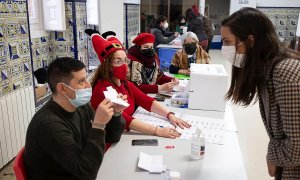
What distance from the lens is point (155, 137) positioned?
183 cm

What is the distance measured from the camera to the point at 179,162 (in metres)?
1.52

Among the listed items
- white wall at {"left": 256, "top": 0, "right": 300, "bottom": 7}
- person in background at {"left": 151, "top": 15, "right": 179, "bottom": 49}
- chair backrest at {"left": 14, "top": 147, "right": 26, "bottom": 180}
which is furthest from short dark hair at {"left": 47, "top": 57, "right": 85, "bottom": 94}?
white wall at {"left": 256, "top": 0, "right": 300, "bottom": 7}

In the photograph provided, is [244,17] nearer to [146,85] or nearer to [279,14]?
[146,85]

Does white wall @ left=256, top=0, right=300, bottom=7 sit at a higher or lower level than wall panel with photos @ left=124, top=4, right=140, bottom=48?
higher

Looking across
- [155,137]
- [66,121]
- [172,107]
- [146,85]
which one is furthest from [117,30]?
[66,121]

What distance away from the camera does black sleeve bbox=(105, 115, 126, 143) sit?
5.58 feet

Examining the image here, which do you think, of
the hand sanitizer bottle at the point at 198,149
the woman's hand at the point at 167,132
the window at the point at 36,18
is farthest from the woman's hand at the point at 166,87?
the window at the point at 36,18

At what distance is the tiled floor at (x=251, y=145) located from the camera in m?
2.71

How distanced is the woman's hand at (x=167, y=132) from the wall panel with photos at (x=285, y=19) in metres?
9.04

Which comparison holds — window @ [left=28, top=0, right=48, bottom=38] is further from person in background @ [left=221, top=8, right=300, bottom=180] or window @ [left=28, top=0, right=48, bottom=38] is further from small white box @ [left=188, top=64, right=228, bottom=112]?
person in background @ [left=221, top=8, right=300, bottom=180]

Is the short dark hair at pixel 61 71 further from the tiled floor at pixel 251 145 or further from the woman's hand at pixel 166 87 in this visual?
the tiled floor at pixel 251 145

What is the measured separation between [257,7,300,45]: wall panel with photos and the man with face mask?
31.3 ft

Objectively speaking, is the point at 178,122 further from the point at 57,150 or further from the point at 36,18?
the point at 36,18

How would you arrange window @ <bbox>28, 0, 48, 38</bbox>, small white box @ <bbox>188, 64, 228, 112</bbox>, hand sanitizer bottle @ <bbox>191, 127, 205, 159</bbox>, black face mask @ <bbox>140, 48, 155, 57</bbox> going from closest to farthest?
1. hand sanitizer bottle @ <bbox>191, 127, 205, 159</bbox>
2. small white box @ <bbox>188, 64, 228, 112</bbox>
3. black face mask @ <bbox>140, 48, 155, 57</bbox>
4. window @ <bbox>28, 0, 48, 38</bbox>
